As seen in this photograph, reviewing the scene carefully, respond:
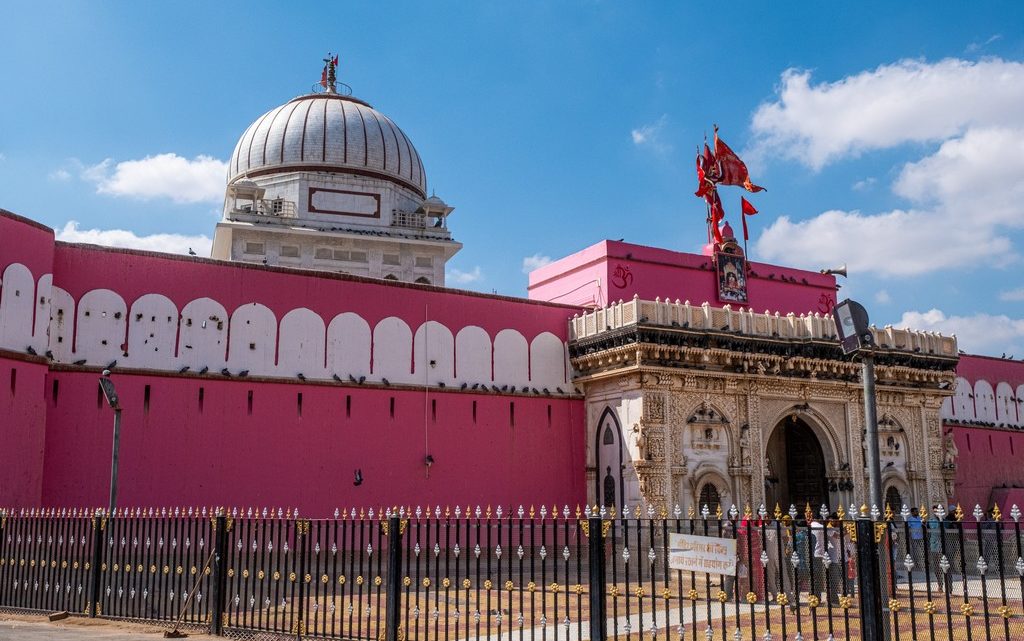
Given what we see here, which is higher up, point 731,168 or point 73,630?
point 731,168

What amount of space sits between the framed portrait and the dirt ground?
57.7 feet

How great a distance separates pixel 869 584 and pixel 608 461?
13.5m

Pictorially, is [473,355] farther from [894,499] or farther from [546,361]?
[894,499]

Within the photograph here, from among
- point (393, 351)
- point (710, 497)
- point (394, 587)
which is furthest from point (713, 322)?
point (394, 587)

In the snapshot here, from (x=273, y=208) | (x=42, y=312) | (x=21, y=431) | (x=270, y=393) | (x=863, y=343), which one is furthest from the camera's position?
(x=273, y=208)

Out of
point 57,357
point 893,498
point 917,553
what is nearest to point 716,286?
point 893,498

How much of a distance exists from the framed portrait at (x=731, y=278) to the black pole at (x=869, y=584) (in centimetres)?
1761

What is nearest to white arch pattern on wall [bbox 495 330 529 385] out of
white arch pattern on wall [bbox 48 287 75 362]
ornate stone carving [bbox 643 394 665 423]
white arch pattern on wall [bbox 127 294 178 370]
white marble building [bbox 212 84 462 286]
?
ornate stone carving [bbox 643 394 665 423]

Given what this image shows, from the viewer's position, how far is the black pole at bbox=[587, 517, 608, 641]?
28.1 feet

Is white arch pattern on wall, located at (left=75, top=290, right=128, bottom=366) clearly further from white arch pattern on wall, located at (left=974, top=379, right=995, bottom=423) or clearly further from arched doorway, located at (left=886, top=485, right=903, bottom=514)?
white arch pattern on wall, located at (left=974, top=379, right=995, bottom=423)

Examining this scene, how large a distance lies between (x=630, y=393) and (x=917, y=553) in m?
6.94

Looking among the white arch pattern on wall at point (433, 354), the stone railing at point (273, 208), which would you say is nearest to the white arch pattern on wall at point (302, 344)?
the white arch pattern on wall at point (433, 354)

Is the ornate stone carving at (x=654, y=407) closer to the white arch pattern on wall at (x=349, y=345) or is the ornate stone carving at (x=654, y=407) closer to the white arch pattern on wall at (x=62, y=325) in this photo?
the white arch pattern on wall at (x=349, y=345)

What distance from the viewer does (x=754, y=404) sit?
21.3m
